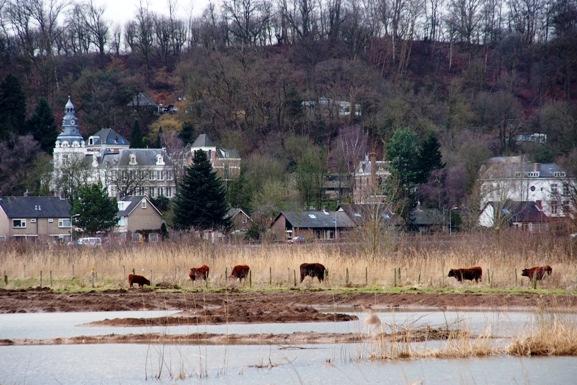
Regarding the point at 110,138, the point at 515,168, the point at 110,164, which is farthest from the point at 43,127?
the point at 515,168

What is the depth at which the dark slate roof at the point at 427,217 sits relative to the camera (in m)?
81.2

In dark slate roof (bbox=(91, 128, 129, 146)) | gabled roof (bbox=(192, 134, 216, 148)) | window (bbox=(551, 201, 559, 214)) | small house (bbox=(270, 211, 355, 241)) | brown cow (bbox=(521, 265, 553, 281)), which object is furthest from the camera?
dark slate roof (bbox=(91, 128, 129, 146))

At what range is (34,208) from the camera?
3447 inches

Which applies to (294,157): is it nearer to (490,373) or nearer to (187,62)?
(187,62)

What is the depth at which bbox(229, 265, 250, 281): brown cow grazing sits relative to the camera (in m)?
36.4

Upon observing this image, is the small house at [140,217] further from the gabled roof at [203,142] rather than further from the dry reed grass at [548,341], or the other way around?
the dry reed grass at [548,341]

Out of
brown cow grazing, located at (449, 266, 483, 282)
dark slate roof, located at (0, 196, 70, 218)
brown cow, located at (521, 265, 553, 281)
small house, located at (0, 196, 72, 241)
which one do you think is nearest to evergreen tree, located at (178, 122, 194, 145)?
small house, located at (0, 196, 72, 241)

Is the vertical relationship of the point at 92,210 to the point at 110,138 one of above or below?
below

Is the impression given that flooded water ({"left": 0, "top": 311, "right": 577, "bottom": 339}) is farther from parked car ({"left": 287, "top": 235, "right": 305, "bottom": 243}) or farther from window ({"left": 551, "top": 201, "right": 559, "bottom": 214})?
parked car ({"left": 287, "top": 235, "right": 305, "bottom": 243})

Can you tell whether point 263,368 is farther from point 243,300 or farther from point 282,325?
point 243,300

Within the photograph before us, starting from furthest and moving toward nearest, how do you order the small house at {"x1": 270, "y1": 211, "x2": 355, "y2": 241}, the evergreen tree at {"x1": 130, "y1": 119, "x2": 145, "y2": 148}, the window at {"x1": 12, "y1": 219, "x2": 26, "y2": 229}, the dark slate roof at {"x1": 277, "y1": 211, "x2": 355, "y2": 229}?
the evergreen tree at {"x1": 130, "y1": 119, "x2": 145, "y2": 148}
the window at {"x1": 12, "y1": 219, "x2": 26, "y2": 229}
the dark slate roof at {"x1": 277, "y1": 211, "x2": 355, "y2": 229}
the small house at {"x1": 270, "y1": 211, "x2": 355, "y2": 241}

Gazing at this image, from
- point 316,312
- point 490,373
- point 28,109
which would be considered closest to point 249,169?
point 28,109

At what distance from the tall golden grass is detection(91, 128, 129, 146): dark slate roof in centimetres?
7000

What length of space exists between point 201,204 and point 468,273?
40182mm
